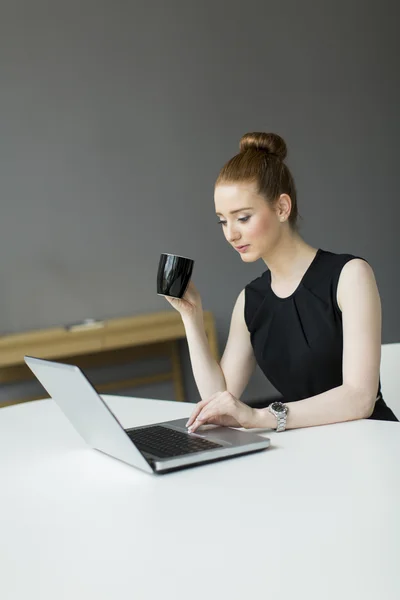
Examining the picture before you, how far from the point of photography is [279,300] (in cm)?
203

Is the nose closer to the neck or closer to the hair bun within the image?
the neck

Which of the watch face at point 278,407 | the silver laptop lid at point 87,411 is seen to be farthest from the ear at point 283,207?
the silver laptop lid at point 87,411

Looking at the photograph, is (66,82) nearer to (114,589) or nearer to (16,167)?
(16,167)

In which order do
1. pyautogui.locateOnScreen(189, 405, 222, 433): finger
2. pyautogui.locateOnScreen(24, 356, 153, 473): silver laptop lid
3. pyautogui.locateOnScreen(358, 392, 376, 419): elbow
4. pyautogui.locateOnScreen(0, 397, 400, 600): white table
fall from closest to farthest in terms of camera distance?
pyautogui.locateOnScreen(0, 397, 400, 600): white table → pyautogui.locateOnScreen(24, 356, 153, 473): silver laptop lid → pyautogui.locateOnScreen(189, 405, 222, 433): finger → pyautogui.locateOnScreen(358, 392, 376, 419): elbow

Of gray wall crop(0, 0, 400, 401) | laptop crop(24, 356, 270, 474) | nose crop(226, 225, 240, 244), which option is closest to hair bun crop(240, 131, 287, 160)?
nose crop(226, 225, 240, 244)

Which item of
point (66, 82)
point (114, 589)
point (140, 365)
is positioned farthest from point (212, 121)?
point (114, 589)

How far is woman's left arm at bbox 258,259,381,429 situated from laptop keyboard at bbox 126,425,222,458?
16 centimetres

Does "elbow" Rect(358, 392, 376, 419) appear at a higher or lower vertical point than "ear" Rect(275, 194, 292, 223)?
lower

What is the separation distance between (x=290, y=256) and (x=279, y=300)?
0.12 m

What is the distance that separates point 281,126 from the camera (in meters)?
4.20

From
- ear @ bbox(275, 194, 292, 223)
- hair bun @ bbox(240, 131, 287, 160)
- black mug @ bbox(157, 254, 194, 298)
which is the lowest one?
black mug @ bbox(157, 254, 194, 298)

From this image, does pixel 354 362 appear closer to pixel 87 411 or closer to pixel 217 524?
pixel 87 411

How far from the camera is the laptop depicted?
1217 mm

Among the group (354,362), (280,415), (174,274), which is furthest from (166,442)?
(354,362)
